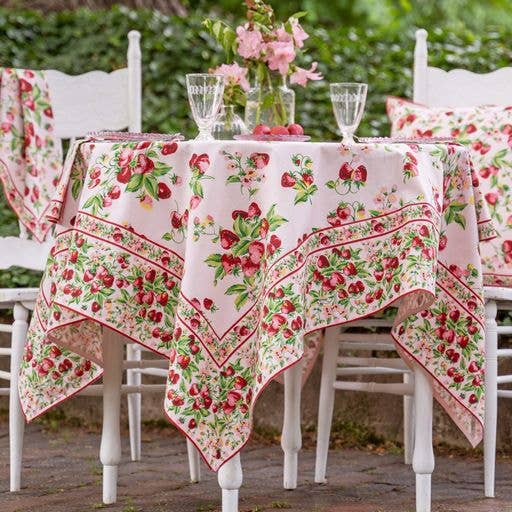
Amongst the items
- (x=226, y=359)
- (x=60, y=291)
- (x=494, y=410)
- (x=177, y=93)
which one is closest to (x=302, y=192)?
(x=226, y=359)

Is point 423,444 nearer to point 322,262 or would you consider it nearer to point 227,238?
point 322,262

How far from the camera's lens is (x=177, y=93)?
4926mm

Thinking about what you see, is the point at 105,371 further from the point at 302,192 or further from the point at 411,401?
the point at 411,401

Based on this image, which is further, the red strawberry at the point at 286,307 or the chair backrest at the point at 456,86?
the chair backrest at the point at 456,86

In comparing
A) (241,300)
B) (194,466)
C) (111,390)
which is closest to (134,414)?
(194,466)

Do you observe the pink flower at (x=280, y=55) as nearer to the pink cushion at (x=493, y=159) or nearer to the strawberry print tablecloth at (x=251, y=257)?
the strawberry print tablecloth at (x=251, y=257)

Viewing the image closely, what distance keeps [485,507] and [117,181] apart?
4.02ft

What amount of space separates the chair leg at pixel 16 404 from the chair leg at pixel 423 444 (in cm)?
103

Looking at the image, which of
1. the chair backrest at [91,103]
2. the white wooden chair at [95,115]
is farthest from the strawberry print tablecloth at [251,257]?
the chair backrest at [91,103]

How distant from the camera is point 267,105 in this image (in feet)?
10.5

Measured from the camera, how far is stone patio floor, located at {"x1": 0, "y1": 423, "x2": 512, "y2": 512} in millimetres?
3100

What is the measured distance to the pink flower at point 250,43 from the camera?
3180 millimetres

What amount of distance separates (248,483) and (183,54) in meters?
2.11

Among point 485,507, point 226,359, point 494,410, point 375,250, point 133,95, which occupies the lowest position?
point 485,507
